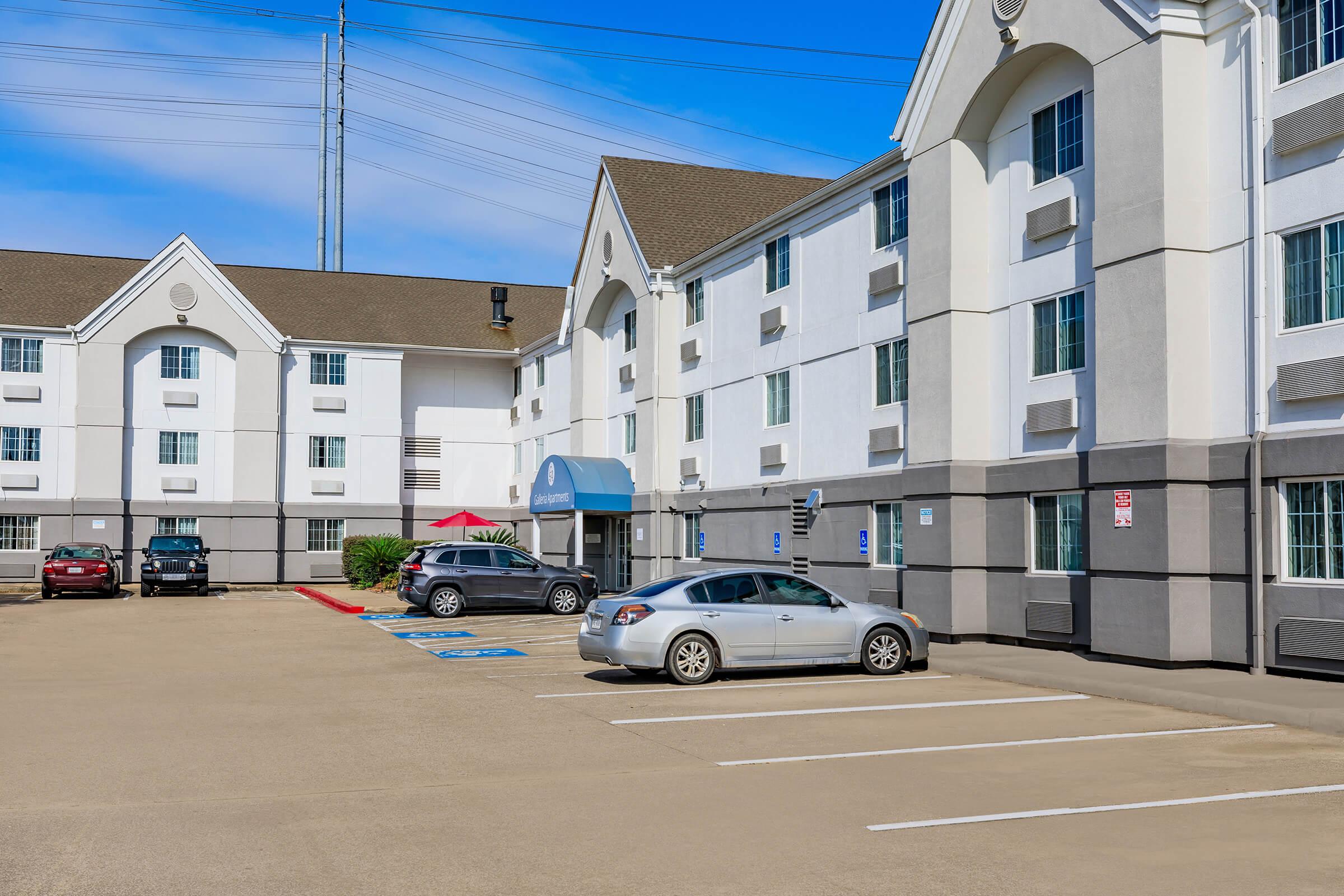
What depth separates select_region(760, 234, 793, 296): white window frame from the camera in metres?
26.9

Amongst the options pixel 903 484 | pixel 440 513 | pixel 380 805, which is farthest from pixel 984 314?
pixel 440 513

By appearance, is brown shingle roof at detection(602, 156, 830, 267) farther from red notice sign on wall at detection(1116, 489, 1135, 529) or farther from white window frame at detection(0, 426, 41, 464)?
white window frame at detection(0, 426, 41, 464)

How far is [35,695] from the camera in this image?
48.4 ft

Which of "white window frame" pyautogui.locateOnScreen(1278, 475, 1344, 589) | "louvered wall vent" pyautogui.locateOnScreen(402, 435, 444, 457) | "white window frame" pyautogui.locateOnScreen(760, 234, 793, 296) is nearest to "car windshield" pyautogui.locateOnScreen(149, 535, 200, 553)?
"louvered wall vent" pyautogui.locateOnScreen(402, 435, 444, 457)

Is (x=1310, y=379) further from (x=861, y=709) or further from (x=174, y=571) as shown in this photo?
(x=174, y=571)

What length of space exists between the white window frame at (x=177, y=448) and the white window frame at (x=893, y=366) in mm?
30448

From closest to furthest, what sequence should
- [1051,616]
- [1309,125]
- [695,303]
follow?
[1309,125] < [1051,616] < [695,303]

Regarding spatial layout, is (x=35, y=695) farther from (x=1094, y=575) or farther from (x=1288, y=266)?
(x=1288, y=266)

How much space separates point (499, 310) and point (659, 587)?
1440 inches

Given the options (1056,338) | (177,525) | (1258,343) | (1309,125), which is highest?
(1309,125)

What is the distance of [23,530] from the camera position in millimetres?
43938

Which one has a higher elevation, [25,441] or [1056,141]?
[1056,141]

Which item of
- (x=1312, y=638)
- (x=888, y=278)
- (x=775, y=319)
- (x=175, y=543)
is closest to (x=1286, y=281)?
(x=1312, y=638)

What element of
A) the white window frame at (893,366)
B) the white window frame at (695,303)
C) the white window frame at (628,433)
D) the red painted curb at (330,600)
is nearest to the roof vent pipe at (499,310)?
the red painted curb at (330,600)
